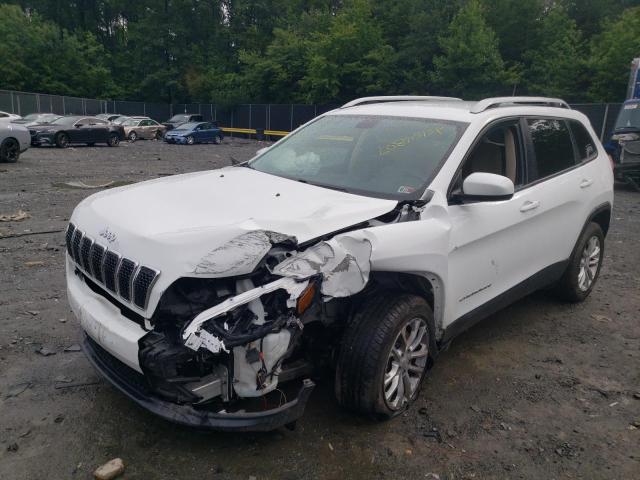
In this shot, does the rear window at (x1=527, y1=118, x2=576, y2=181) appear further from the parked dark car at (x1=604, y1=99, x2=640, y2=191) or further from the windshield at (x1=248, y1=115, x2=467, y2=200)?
the parked dark car at (x1=604, y1=99, x2=640, y2=191)

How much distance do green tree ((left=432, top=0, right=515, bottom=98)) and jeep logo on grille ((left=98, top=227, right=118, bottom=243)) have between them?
29.9 metres

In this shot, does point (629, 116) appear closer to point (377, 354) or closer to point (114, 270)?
point (377, 354)

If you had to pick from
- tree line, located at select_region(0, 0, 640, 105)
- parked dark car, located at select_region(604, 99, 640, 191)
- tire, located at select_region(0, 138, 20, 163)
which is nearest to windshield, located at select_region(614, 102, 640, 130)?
parked dark car, located at select_region(604, 99, 640, 191)

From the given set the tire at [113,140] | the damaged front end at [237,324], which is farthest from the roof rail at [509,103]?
the tire at [113,140]

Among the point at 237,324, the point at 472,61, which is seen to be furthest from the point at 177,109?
the point at 237,324

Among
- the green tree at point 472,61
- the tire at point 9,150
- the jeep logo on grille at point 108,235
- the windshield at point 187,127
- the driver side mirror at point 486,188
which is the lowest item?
the windshield at point 187,127

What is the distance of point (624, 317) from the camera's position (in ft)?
16.7

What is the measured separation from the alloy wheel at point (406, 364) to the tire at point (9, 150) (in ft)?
49.4

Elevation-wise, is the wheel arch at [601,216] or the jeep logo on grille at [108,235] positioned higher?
the jeep logo on grille at [108,235]

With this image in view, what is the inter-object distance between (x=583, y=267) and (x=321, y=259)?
11.7 feet

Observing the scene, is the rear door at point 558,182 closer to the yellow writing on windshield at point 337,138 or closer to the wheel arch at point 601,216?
the wheel arch at point 601,216

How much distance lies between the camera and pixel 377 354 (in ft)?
9.58

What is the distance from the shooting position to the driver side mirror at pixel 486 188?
3.27m

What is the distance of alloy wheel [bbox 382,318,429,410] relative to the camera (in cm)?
312
